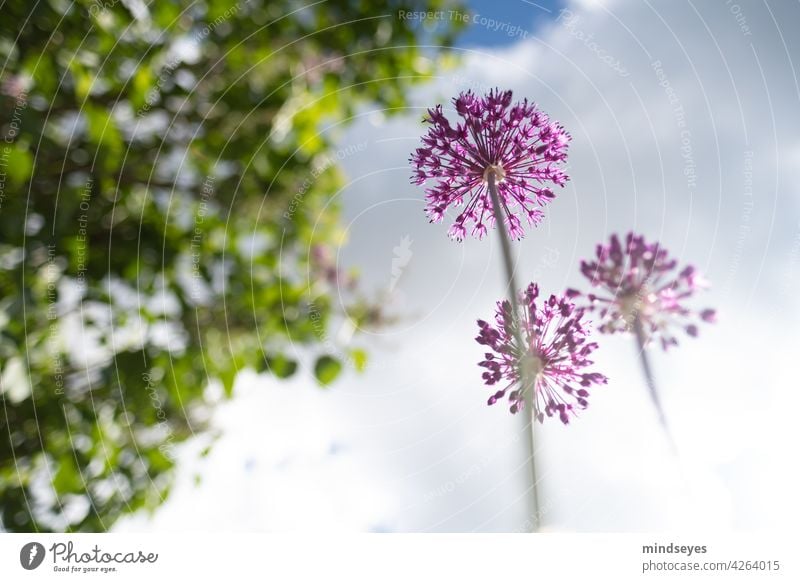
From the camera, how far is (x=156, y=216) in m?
1.30

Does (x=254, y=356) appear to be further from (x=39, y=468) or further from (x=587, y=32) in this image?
(x=587, y=32)

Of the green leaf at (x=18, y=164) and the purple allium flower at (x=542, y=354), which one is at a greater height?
the green leaf at (x=18, y=164)

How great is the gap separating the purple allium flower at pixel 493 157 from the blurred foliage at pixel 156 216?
22.8 inches

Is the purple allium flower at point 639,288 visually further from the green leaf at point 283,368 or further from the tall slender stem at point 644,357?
the green leaf at point 283,368

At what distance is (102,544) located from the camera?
3.36ft

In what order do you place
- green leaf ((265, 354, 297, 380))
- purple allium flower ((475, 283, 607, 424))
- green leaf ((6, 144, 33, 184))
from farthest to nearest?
green leaf ((265, 354, 297, 380))
green leaf ((6, 144, 33, 184))
purple allium flower ((475, 283, 607, 424))

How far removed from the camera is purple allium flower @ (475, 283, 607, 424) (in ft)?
2.99

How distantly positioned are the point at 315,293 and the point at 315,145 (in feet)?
1.47

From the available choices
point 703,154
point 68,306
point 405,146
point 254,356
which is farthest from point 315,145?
point 703,154

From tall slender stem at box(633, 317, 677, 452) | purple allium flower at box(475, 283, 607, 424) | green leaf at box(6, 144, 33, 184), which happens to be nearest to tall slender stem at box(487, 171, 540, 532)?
purple allium flower at box(475, 283, 607, 424)

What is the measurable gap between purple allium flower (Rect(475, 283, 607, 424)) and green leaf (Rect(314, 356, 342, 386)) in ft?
1.73

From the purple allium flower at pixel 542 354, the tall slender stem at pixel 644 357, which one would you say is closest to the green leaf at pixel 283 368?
the purple allium flower at pixel 542 354

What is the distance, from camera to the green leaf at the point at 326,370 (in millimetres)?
1349

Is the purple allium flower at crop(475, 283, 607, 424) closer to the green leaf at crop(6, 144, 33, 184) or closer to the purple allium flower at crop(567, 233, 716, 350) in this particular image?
the purple allium flower at crop(567, 233, 716, 350)
